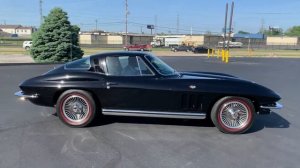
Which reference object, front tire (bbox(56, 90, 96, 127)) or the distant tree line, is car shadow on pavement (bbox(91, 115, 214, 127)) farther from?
the distant tree line

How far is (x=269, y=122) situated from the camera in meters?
6.59

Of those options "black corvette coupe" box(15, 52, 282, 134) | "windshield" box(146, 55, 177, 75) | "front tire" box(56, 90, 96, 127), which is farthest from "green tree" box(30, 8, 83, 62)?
"windshield" box(146, 55, 177, 75)

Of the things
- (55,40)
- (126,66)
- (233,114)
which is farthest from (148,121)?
(55,40)

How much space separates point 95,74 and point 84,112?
70cm

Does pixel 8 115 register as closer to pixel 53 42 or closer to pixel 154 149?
pixel 154 149

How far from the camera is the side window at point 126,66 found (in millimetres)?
5938

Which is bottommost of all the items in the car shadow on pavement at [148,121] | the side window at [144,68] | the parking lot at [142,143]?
the parking lot at [142,143]

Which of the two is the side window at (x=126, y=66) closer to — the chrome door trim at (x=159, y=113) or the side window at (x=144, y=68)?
the side window at (x=144, y=68)

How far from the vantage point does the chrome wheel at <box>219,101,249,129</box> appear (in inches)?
226

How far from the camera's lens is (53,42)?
20.4 meters

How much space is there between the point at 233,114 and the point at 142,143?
171 cm

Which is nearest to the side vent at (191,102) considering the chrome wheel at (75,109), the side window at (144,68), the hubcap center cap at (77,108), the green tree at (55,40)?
the side window at (144,68)

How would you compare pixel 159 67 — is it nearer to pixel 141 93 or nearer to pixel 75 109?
pixel 141 93

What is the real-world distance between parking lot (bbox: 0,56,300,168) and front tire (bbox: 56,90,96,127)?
16 centimetres
